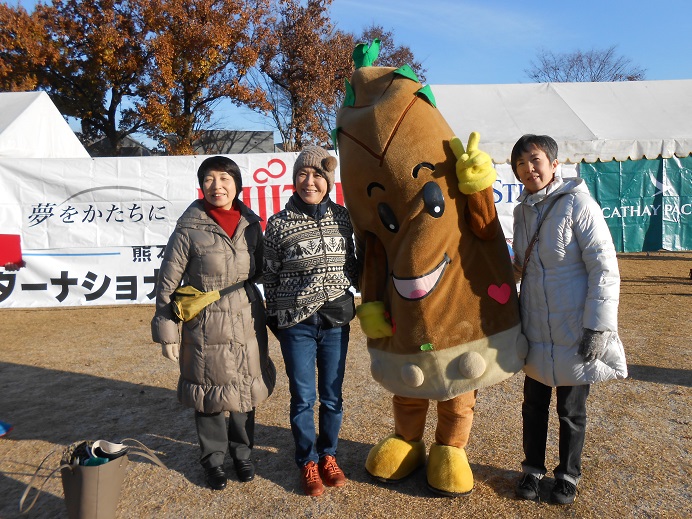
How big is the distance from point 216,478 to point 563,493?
178cm

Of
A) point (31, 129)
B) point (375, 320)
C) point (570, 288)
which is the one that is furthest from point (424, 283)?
point (31, 129)

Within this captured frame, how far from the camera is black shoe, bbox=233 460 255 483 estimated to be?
298cm

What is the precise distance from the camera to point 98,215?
7.55 metres

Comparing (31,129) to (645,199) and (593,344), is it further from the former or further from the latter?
(645,199)

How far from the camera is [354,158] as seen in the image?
2.67 m

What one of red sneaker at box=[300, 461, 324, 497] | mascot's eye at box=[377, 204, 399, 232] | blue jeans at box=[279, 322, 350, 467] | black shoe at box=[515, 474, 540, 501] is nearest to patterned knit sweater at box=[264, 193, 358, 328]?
blue jeans at box=[279, 322, 350, 467]

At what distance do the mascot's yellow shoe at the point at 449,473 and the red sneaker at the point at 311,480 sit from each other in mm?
573

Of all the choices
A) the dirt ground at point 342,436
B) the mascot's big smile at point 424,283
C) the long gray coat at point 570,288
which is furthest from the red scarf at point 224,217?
the long gray coat at point 570,288

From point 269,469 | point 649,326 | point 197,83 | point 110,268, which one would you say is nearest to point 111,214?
point 110,268

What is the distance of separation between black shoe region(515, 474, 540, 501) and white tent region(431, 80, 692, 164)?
651 centimetres

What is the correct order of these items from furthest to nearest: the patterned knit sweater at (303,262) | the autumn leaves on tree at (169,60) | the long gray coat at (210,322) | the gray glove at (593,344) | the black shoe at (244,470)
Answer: the autumn leaves on tree at (169,60) → the black shoe at (244,470) → the long gray coat at (210,322) → the patterned knit sweater at (303,262) → the gray glove at (593,344)

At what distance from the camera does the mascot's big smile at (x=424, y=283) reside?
2.52 m

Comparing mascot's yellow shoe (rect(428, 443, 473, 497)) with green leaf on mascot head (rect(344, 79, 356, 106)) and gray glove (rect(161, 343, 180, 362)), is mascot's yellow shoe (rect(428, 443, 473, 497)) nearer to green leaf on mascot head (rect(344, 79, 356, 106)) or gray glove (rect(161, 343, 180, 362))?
gray glove (rect(161, 343, 180, 362))

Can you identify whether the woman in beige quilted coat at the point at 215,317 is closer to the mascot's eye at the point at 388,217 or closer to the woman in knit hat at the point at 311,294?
the woman in knit hat at the point at 311,294
